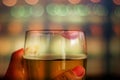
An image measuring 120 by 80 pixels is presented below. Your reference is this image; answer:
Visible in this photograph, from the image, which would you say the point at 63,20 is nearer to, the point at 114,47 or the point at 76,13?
the point at 76,13

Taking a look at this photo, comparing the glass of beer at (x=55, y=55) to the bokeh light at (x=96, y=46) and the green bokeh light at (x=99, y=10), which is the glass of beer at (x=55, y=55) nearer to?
the bokeh light at (x=96, y=46)

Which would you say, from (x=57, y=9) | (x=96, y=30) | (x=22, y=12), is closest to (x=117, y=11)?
(x=96, y=30)

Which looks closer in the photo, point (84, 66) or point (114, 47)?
point (84, 66)

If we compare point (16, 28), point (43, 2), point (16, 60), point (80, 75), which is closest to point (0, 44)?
point (16, 28)

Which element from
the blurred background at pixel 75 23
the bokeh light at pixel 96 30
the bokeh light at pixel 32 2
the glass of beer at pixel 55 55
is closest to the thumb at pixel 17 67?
the glass of beer at pixel 55 55

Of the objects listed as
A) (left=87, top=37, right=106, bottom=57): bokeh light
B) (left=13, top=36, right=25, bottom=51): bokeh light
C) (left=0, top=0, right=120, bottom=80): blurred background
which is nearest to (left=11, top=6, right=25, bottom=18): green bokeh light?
(left=0, top=0, right=120, bottom=80): blurred background

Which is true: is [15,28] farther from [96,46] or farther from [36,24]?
[96,46]

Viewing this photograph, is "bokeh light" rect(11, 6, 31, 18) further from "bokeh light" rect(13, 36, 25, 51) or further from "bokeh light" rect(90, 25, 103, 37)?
"bokeh light" rect(90, 25, 103, 37)
